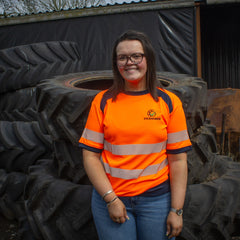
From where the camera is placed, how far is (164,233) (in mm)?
1190

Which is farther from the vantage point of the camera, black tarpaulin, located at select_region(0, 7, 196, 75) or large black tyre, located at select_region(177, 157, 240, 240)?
black tarpaulin, located at select_region(0, 7, 196, 75)

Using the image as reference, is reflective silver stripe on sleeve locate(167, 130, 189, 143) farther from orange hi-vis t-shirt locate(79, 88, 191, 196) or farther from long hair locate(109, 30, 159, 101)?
long hair locate(109, 30, 159, 101)

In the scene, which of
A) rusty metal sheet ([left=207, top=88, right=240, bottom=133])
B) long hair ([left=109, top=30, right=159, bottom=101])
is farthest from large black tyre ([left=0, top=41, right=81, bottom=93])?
long hair ([left=109, top=30, right=159, bottom=101])

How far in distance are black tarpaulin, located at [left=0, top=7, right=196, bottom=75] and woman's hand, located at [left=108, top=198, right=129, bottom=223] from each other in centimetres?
511

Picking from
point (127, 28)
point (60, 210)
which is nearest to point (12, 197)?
point (60, 210)

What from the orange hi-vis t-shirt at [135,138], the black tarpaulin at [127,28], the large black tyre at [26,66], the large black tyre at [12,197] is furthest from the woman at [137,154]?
the black tarpaulin at [127,28]

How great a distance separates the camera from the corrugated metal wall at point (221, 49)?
29.8 ft

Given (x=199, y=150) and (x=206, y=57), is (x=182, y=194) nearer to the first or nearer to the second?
(x=199, y=150)

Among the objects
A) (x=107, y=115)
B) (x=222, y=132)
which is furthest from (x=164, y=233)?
(x=222, y=132)

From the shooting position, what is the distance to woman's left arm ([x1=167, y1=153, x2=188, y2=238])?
1.18m

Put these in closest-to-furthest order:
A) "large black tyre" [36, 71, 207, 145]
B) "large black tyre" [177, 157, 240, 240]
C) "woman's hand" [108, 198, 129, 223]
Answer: "woman's hand" [108, 198, 129, 223], "large black tyre" [177, 157, 240, 240], "large black tyre" [36, 71, 207, 145]

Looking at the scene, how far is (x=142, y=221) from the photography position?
3.88ft

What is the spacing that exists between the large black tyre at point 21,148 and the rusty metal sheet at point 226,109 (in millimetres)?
2269

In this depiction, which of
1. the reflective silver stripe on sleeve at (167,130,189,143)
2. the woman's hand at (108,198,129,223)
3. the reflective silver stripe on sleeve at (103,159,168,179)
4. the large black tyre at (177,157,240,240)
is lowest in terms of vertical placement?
the large black tyre at (177,157,240,240)
